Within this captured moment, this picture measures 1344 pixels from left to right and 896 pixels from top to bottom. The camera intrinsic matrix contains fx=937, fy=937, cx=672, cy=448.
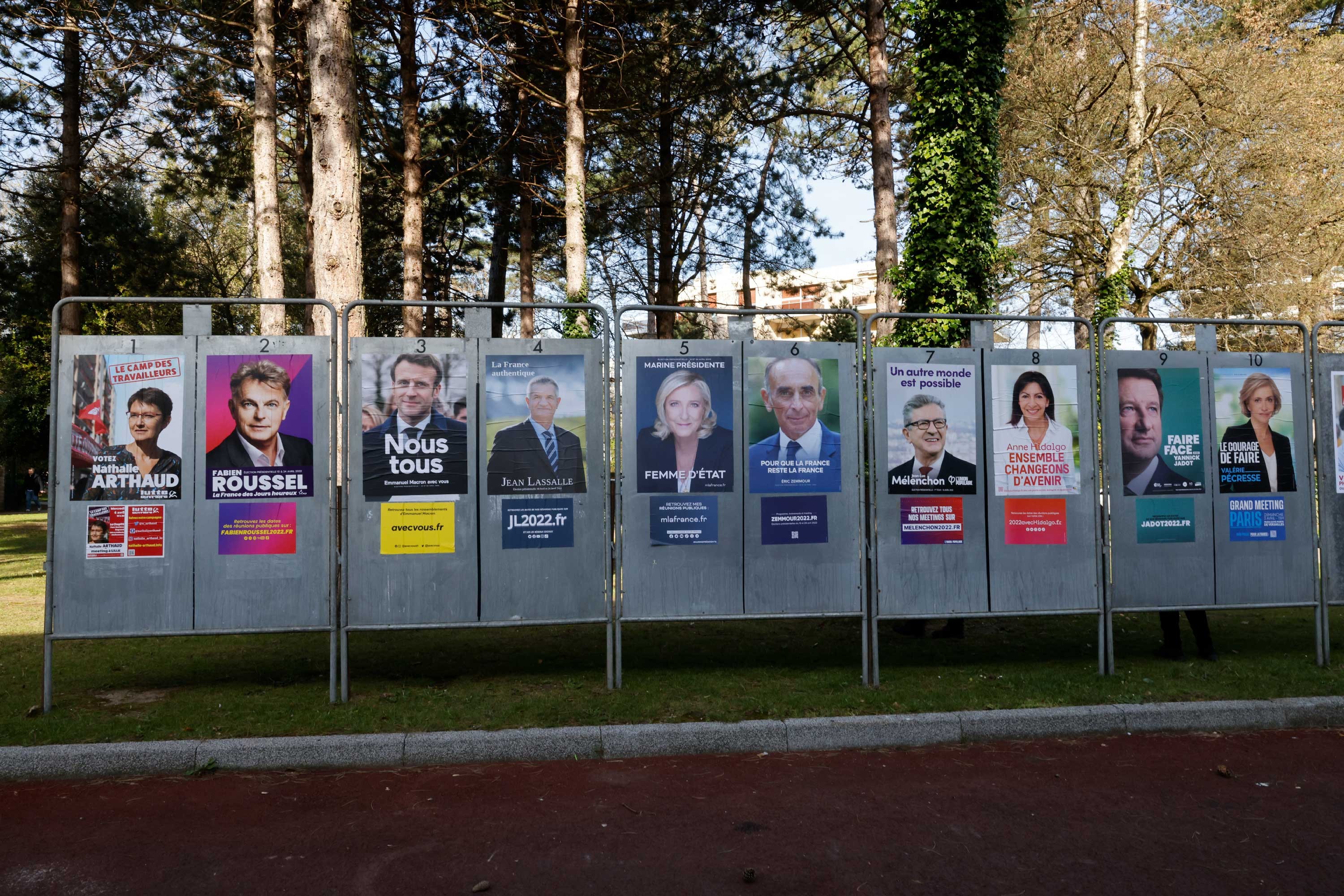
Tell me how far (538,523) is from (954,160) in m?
7.25

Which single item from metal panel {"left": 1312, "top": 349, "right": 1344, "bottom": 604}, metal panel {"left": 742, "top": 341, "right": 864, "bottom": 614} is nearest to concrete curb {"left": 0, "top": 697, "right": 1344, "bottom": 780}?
metal panel {"left": 742, "top": 341, "right": 864, "bottom": 614}

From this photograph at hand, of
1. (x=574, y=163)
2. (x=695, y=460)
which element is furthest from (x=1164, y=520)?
(x=574, y=163)

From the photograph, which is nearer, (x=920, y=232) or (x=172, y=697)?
(x=172, y=697)

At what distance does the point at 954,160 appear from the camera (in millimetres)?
11055

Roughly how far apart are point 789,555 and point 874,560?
0.66 metres

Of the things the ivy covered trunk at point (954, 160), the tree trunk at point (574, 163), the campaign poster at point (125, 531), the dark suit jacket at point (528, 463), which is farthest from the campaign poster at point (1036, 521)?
the tree trunk at point (574, 163)

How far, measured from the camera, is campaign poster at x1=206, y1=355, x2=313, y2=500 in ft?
21.2

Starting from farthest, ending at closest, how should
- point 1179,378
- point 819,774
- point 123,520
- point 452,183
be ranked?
point 452,183 → point 1179,378 → point 123,520 → point 819,774

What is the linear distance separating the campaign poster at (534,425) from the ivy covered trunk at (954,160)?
522 cm

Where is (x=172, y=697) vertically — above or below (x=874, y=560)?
below

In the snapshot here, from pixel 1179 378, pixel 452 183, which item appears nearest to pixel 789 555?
pixel 1179 378

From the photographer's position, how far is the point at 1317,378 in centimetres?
782

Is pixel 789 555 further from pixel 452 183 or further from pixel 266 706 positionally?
pixel 452 183

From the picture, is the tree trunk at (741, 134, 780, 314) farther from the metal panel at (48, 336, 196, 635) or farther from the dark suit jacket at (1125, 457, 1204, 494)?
the metal panel at (48, 336, 196, 635)
